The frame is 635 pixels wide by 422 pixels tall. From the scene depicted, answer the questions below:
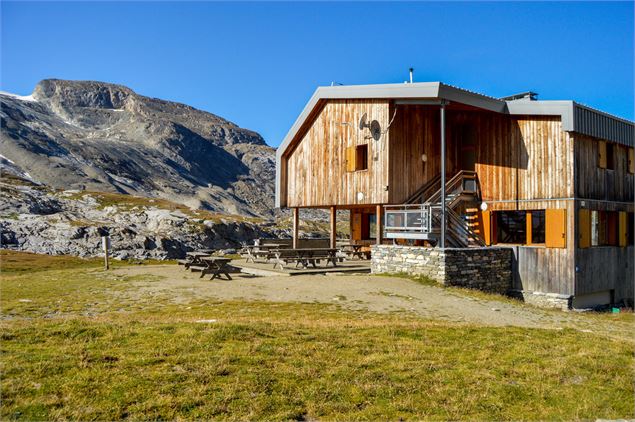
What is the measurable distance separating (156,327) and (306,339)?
2726 mm

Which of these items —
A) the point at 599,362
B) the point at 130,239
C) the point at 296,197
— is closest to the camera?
the point at 599,362

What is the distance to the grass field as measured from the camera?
5759mm

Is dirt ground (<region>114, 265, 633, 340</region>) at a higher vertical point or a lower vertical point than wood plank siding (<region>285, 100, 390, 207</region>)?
lower

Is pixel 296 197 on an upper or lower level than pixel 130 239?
upper

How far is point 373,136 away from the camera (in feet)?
73.5

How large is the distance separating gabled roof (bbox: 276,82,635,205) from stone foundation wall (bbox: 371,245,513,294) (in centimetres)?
573

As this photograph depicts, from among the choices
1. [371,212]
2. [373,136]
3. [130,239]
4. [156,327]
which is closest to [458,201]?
[373,136]

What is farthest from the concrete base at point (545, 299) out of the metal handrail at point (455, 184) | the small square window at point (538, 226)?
the metal handrail at point (455, 184)

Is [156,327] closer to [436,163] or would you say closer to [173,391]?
[173,391]

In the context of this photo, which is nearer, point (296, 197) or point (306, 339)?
point (306, 339)

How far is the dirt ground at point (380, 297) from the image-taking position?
42.4ft

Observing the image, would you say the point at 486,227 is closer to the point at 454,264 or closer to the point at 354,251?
the point at 454,264

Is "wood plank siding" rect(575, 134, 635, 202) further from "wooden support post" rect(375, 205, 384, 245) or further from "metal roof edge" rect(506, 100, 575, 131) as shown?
"wooden support post" rect(375, 205, 384, 245)

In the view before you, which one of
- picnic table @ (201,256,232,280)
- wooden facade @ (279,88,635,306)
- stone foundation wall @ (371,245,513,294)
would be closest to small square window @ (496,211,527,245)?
wooden facade @ (279,88,635,306)
